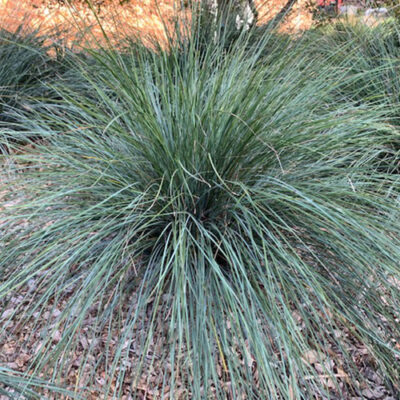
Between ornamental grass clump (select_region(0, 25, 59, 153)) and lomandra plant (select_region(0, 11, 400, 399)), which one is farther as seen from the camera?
ornamental grass clump (select_region(0, 25, 59, 153))

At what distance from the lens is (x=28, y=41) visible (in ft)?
12.7

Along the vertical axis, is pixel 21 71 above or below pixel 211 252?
below

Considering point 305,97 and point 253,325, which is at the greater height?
point 305,97

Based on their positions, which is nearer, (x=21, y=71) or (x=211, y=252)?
(x=211, y=252)

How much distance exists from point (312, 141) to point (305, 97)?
0.35 m

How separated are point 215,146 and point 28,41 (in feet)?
9.72

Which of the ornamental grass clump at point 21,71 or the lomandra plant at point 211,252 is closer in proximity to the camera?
the lomandra plant at point 211,252

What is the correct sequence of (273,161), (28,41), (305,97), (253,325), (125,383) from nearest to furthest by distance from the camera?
1. (253,325)
2. (125,383)
3. (273,161)
4. (305,97)
5. (28,41)

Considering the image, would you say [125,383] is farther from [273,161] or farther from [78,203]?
[273,161]

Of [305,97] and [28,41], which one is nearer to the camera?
[305,97]

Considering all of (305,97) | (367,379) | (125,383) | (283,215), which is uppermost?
(305,97)

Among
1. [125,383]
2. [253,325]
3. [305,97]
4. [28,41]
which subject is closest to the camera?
[253,325]

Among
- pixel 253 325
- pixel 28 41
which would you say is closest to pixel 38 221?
pixel 253 325

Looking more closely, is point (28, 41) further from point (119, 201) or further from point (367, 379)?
point (367, 379)
